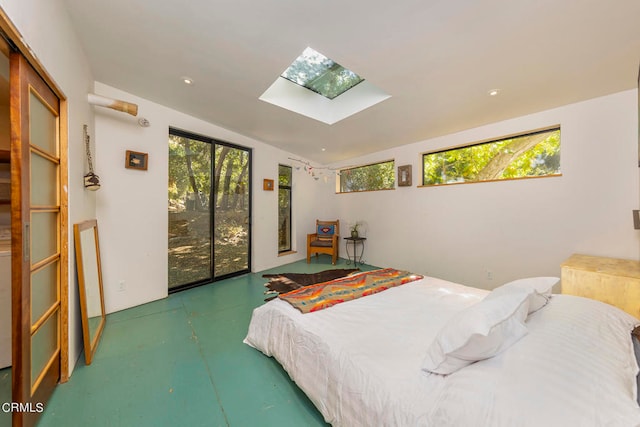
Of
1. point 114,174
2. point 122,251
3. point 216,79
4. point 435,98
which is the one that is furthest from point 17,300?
point 435,98

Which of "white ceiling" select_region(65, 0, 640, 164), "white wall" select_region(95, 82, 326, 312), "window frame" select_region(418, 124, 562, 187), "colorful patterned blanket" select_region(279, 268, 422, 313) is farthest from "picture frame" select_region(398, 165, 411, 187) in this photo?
"white wall" select_region(95, 82, 326, 312)

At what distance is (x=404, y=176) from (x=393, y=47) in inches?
94.9

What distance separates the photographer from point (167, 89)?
259cm

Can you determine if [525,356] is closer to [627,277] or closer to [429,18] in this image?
[627,277]

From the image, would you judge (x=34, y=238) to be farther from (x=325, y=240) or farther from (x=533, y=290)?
(x=325, y=240)

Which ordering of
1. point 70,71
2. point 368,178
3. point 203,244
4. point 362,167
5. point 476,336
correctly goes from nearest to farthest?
point 476,336, point 70,71, point 203,244, point 368,178, point 362,167

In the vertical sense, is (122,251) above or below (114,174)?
below

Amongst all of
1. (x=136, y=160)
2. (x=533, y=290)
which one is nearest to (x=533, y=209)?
(x=533, y=290)

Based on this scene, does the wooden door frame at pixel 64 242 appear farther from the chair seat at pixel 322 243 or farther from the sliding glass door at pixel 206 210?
the chair seat at pixel 322 243

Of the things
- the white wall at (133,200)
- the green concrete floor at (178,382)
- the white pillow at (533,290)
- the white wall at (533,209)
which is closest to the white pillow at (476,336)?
the white pillow at (533,290)

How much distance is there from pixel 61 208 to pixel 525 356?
2842 mm

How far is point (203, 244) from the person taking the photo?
3.51 m

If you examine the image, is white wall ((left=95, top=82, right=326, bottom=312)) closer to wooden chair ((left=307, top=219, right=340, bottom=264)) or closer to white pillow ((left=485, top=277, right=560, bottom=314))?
wooden chair ((left=307, top=219, right=340, bottom=264))

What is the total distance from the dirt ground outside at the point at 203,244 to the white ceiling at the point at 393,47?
5.40 ft
